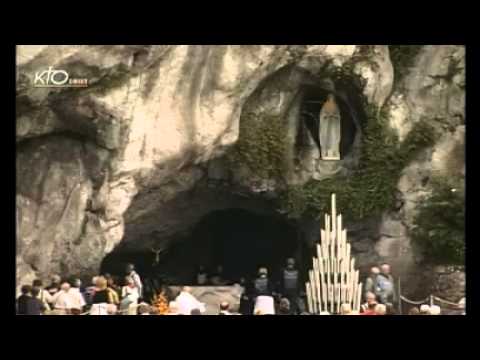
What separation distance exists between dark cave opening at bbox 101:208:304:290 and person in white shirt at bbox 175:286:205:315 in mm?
250

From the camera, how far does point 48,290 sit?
1611 centimetres

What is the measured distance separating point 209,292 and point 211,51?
3.37 m

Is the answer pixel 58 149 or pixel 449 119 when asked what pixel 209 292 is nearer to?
pixel 58 149

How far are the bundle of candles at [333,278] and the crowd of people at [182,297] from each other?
13 cm

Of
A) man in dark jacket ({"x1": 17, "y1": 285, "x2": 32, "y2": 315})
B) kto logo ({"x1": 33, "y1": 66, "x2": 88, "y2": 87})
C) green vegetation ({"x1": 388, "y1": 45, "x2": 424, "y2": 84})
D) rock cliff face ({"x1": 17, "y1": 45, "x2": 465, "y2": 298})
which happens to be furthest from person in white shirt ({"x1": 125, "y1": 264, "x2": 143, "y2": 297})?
green vegetation ({"x1": 388, "y1": 45, "x2": 424, "y2": 84})

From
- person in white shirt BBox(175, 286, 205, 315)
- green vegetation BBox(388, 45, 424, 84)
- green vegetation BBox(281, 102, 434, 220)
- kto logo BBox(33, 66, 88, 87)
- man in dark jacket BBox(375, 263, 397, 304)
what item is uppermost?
green vegetation BBox(388, 45, 424, 84)

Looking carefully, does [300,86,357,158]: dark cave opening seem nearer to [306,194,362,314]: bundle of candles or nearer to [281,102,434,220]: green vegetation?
[281,102,434,220]: green vegetation

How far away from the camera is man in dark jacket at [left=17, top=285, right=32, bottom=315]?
15.8m

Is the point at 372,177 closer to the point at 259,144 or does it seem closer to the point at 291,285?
Answer: the point at 259,144

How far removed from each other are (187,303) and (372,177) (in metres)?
3.21

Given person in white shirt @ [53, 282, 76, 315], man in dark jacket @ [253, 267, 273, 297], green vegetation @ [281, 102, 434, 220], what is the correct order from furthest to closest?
green vegetation @ [281, 102, 434, 220]
man in dark jacket @ [253, 267, 273, 297]
person in white shirt @ [53, 282, 76, 315]

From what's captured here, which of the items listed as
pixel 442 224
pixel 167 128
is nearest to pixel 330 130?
pixel 442 224

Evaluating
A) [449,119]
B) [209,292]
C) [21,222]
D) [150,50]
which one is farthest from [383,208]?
[21,222]

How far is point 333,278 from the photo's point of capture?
54.2 feet
